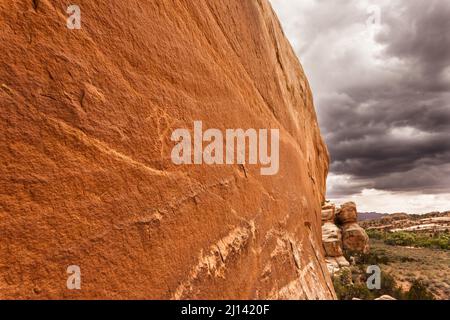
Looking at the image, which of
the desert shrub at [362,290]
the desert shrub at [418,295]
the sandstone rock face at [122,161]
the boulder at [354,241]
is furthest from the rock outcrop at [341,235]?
the sandstone rock face at [122,161]

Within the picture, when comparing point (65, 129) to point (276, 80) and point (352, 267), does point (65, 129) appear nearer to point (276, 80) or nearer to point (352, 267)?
point (276, 80)

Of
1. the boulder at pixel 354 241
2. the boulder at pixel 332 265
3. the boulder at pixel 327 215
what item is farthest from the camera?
the boulder at pixel 327 215

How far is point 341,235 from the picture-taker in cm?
3369

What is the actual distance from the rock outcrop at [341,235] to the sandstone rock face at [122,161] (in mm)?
25652

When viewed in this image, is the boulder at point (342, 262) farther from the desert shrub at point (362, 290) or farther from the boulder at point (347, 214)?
the boulder at point (347, 214)

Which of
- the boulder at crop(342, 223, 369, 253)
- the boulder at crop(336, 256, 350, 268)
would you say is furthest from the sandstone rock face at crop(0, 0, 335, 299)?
the boulder at crop(342, 223, 369, 253)

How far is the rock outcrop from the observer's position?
2953 cm

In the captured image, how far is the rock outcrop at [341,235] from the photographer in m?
29.5

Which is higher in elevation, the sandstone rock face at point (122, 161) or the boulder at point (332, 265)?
the sandstone rock face at point (122, 161)

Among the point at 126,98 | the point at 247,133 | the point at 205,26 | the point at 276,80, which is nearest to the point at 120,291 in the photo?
the point at 126,98

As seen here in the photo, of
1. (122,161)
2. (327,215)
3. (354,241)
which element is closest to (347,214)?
(327,215)

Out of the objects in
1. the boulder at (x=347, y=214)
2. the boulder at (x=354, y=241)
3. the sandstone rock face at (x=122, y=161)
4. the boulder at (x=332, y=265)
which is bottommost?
the boulder at (x=332, y=265)

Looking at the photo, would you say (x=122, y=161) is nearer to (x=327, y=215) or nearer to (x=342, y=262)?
(x=342, y=262)
